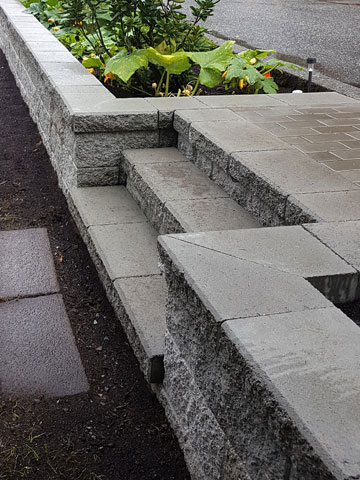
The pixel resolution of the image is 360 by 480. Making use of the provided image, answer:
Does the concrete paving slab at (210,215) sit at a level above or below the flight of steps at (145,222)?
above

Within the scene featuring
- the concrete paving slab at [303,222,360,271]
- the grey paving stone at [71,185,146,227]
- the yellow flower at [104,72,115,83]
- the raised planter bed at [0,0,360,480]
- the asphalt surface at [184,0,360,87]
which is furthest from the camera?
the asphalt surface at [184,0,360,87]

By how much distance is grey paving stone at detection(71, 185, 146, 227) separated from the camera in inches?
153

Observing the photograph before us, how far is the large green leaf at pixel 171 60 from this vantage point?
16.0 feet

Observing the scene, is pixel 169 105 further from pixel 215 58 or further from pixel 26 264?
pixel 26 264

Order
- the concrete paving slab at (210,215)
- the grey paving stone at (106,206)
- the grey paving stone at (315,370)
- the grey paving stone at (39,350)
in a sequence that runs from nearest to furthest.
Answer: the grey paving stone at (315,370) < the grey paving stone at (39,350) < the concrete paving slab at (210,215) < the grey paving stone at (106,206)

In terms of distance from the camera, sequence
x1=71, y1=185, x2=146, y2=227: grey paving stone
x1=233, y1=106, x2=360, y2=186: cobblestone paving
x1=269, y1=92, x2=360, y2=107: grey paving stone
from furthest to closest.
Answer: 1. x1=269, y1=92, x2=360, y2=107: grey paving stone
2. x1=71, y1=185, x2=146, y2=227: grey paving stone
3. x1=233, y1=106, x2=360, y2=186: cobblestone paving

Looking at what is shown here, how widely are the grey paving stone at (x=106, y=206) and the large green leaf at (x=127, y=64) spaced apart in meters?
1.01

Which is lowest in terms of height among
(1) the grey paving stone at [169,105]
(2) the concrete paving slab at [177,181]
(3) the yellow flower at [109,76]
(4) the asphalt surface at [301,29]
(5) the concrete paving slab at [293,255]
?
(4) the asphalt surface at [301,29]

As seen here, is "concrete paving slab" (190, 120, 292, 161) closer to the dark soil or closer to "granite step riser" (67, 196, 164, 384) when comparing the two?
"granite step riser" (67, 196, 164, 384)

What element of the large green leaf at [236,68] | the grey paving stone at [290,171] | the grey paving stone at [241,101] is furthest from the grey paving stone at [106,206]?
the large green leaf at [236,68]

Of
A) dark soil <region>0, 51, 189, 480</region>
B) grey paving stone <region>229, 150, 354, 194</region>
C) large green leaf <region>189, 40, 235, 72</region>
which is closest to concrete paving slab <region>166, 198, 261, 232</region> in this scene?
grey paving stone <region>229, 150, 354, 194</region>

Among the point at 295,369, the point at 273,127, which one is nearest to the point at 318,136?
the point at 273,127

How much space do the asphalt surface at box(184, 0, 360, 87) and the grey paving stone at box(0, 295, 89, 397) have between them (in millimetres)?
4444

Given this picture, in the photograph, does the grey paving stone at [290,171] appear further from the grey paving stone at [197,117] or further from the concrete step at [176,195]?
the grey paving stone at [197,117]
